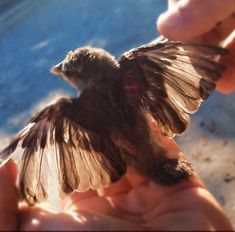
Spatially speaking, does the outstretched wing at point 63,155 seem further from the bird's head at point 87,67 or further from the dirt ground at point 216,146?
the dirt ground at point 216,146

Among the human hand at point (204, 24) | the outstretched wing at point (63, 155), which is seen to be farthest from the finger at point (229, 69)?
the outstretched wing at point (63, 155)

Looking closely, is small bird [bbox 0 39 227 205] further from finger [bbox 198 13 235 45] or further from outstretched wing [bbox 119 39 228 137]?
finger [bbox 198 13 235 45]

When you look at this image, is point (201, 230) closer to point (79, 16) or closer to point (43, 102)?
point (43, 102)

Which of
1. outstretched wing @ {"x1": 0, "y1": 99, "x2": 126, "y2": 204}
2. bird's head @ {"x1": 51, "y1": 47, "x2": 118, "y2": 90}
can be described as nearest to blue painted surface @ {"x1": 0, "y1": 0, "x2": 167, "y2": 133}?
bird's head @ {"x1": 51, "y1": 47, "x2": 118, "y2": 90}

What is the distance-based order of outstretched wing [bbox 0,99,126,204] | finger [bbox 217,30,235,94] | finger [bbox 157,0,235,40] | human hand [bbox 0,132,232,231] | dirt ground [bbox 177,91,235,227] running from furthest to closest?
dirt ground [bbox 177,91,235,227] → finger [bbox 217,30,235,94] → finger [bbox 157,0,235,40] → outstretched wing [bbox 0,99,126,204] → human hand [bbox 0,132,232,231]

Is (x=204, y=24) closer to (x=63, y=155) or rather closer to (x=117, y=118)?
(x=117, y=118)

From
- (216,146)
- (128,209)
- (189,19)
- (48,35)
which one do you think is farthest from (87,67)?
(48,35)
